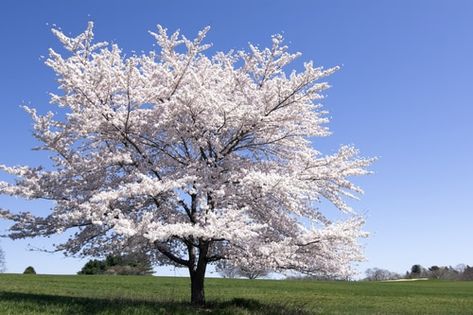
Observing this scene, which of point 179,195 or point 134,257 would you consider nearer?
point 179,195

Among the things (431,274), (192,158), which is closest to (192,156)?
(192,158)

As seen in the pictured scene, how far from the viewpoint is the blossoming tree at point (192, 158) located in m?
16.1

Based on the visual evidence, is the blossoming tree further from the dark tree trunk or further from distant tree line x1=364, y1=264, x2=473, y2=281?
distant tree line x1=364, y1=264, x2=473, y2=281

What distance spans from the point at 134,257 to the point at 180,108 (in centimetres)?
519

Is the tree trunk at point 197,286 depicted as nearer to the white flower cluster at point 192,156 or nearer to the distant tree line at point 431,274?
the white flower cluster at point 192,156

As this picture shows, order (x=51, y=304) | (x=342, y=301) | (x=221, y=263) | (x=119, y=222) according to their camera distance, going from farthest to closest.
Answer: (x=342, y=301) → (x=221, y=263) → (x=51, y=304) → (x=119, y=222)

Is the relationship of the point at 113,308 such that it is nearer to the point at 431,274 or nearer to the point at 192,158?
the point at 192,158

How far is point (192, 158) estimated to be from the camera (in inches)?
703

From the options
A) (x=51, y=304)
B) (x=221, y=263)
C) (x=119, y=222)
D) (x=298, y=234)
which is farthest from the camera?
(x=221, y=263)

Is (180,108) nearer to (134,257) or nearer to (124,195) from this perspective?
(124,195)

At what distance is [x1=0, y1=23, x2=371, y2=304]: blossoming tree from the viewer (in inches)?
633

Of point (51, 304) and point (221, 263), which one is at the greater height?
point (221, 263)

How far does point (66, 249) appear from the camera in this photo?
1736cm

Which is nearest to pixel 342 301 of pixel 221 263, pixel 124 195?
pixel 221 263
